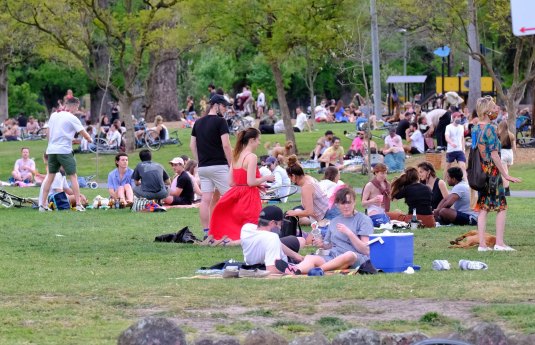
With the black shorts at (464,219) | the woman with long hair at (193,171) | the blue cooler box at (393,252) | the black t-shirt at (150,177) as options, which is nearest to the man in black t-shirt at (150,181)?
the black t-shirt at (150,177)

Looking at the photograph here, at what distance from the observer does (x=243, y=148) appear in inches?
592

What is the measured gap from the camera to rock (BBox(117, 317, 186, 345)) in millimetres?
7277

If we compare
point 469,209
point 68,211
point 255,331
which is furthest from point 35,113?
point 255,331

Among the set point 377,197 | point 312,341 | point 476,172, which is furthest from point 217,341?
point 377,197

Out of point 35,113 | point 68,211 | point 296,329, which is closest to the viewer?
point 296,329

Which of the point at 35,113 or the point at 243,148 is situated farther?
the point at 35,113

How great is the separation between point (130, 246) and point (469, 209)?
18.7 feet

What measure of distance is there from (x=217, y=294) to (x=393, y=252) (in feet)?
7.45

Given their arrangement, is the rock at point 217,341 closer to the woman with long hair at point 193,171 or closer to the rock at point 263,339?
the rock at point 263,339

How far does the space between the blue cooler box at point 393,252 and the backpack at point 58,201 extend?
10696 mm

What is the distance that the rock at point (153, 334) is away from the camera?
728 centimetres

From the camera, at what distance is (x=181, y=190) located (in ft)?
72.1

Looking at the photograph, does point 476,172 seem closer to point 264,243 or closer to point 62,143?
point 264,243

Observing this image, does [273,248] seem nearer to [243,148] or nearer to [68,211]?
[243,148]
